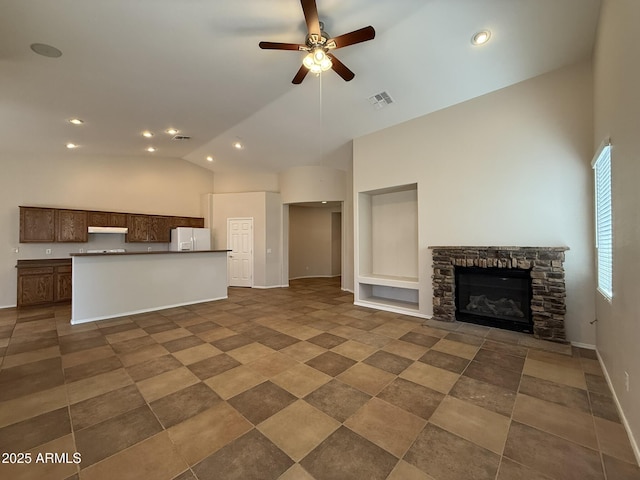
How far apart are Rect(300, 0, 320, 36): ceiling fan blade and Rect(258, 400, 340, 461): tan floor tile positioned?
3.46m

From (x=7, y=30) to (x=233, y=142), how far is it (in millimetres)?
4049

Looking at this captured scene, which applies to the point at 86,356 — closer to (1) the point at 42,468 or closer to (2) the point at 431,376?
(1) the point at 42,468

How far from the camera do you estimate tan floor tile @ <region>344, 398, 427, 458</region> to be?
172 centimetres

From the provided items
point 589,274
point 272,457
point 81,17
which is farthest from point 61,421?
point 589,274

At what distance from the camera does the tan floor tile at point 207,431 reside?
167 cm

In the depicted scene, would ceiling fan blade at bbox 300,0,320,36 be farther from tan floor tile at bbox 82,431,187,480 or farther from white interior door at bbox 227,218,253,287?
white interior door at bbox 227,218,253,287

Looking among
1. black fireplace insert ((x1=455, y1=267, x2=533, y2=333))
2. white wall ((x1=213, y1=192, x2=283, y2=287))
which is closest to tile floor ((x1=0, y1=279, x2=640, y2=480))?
black fireplace insert ((x1=455, y1=267, x2=533, y2=333))

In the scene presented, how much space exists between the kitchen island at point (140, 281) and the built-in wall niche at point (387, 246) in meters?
3.38

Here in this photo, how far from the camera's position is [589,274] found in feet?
10.6

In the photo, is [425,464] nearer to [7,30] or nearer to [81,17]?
[81,17]

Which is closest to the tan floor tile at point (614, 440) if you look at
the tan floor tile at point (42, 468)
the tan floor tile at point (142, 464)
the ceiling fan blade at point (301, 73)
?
the tan floor tile at point (142, 464)

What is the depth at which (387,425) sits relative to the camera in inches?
74.7

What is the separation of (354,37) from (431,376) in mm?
3479

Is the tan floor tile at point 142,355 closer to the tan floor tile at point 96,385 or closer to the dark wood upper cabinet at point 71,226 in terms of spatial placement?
the tan floor tile at point 96,385
